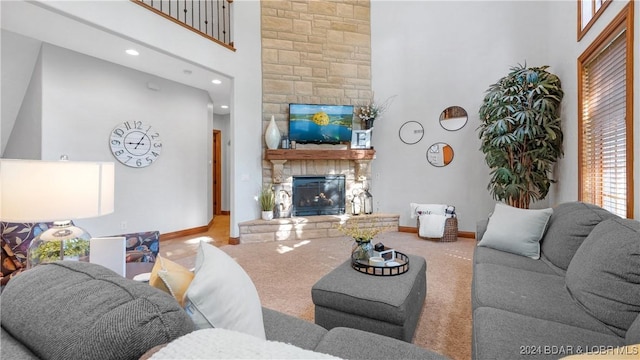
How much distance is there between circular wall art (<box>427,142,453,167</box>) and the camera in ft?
15.6

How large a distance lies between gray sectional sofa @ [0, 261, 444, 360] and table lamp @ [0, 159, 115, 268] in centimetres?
46

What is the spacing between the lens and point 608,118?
248 centimetres

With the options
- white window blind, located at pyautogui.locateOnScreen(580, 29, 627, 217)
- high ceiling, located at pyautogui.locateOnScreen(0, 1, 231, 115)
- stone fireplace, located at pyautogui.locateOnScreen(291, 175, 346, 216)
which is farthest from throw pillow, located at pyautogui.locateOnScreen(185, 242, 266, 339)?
stone fireplace, located at pyautogui.locateOnScreen(291, 175, 346, 216)

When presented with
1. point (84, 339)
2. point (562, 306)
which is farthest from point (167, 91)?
point (562, 306)

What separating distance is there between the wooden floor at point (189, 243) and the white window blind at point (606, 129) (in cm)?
422

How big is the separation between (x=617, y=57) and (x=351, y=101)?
3.38m

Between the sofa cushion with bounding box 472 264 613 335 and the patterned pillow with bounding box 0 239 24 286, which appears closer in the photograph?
the sofa cushion with bounding box 472 264 613 335

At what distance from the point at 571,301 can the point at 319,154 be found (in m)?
3.67

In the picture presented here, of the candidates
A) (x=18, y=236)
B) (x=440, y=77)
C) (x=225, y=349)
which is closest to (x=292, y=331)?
(x=225, y=349)

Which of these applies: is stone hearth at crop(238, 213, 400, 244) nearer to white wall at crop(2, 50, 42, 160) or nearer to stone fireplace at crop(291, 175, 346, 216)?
stone fireplace at crop(291, 175, 346, 216)

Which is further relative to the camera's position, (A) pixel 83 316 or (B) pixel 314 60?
(B) pixel 314 60

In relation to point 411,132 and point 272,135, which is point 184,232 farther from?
point 411,132

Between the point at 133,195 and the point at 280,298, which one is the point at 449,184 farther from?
the point at 133,195

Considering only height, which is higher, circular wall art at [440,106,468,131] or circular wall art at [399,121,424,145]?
circular wall art at [440,106,468,131]
